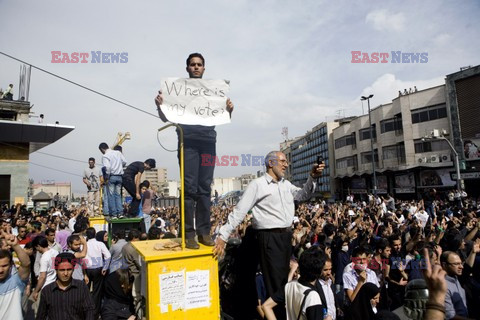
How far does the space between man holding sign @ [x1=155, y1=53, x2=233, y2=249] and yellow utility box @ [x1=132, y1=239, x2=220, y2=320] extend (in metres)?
0.22

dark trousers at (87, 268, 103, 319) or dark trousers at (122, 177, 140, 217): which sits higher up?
dark trousers at (122, 177, 140, 217)

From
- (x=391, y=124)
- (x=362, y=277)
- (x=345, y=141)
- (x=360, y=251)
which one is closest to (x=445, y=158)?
(x=391, y=124)

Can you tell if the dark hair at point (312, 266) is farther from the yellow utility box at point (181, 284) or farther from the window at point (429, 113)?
the window at point (429, 113)

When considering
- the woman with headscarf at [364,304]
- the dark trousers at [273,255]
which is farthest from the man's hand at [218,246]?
the woman with headscarf at [364,304]

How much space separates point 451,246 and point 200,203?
492cm

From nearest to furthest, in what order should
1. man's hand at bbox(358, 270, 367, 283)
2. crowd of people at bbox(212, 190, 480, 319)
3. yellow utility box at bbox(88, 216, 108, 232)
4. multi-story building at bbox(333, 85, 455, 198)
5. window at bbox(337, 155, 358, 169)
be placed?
crowd of people at bbox(212, 190, 480, 319), man's hand at bbox(358, 270, 367, 283), yellow utility box at bbox(88, 216, 108, 232), multi-story building at bbox(333, 85, 455, 198), window at bbox(337, 155, 358, 169)

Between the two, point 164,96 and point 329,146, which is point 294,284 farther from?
point 329,146

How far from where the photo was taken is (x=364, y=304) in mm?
4062

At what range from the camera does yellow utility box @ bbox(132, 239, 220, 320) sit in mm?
2809

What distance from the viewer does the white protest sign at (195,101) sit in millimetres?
3307

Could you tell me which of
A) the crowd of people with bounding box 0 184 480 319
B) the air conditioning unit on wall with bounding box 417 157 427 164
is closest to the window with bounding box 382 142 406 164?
the air conditioning unit on wall with bounding box 417 157 427 164

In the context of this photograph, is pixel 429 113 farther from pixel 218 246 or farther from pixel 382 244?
pixel 218 246

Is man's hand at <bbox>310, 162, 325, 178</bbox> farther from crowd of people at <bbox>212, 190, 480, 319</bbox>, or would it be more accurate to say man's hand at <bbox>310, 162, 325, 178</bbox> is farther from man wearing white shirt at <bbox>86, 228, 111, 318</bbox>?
man wearing white shirt at <bbox>86, 228, 111, 318</bbox>

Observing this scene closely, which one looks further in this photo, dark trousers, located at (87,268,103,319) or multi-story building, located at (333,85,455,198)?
multi-story building, located at (333,85,455,198)
